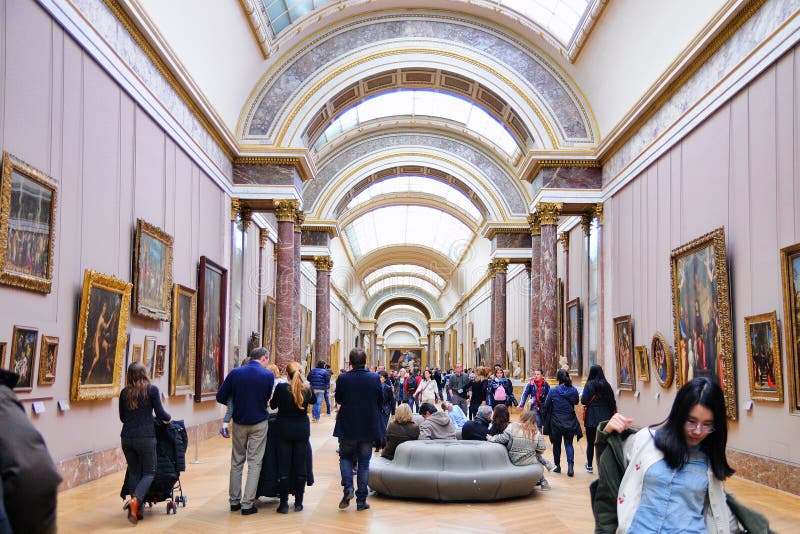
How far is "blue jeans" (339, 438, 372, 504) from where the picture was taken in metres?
9.66

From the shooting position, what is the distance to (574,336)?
1025 inches

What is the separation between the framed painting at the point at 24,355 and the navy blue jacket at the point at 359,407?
147 inches

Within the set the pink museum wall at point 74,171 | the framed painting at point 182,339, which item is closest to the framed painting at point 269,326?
the framed painting at point 182,339

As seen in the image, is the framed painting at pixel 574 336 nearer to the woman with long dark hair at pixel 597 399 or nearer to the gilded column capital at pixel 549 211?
the gilded column capital at pixel 549 211

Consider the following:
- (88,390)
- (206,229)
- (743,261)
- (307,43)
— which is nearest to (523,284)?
(307,43)

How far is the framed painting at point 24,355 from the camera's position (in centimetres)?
953

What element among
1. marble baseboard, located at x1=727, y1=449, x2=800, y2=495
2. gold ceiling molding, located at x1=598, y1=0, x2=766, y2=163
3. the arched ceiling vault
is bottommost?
marble baseboard, located at x1=727, y1=449, x2=800, y2=495

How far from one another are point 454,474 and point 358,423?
1.46 metres

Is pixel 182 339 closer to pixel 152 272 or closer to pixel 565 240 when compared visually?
pixel 152 272

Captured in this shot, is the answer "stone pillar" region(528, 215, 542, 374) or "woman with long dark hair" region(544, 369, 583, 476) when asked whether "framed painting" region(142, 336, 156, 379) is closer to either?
"woman with long dark hair" region(544, 369, 583, 476)

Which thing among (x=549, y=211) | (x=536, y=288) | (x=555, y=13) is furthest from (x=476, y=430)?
(x=536, y=288)

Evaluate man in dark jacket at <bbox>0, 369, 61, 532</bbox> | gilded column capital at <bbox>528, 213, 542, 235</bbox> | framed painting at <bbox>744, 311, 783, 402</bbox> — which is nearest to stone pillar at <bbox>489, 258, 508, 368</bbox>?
gilded column capital at <bbox>528, 213, 542, 235</bbox>

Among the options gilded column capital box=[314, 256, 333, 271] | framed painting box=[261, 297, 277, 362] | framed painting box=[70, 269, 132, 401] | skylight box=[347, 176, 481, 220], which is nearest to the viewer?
framed painting box=[70, 269, 132, 401]

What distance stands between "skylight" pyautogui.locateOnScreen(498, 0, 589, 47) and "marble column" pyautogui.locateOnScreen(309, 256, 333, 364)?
578 inches
